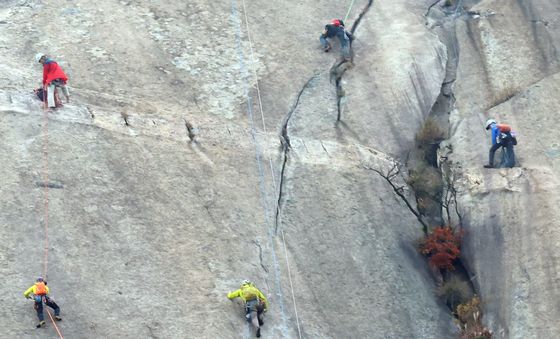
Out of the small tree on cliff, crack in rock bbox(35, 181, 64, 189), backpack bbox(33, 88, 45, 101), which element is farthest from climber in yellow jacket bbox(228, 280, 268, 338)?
backpack bbox(33, 88, 45, 101)

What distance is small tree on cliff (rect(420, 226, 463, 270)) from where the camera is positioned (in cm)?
2238

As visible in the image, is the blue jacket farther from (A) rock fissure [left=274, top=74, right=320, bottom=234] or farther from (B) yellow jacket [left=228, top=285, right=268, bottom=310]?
(B) yellow jacket [left=228, top=285, right=268, bottom=310]

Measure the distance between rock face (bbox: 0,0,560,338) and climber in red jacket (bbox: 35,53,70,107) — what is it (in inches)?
13.7

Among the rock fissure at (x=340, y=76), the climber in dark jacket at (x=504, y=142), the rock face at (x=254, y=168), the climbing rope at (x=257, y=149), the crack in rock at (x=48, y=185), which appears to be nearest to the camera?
the rock face at (x=254, y=168)

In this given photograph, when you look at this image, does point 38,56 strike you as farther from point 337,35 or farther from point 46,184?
point 337,35

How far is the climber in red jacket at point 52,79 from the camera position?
73.3ft

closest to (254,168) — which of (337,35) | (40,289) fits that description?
(337,35)

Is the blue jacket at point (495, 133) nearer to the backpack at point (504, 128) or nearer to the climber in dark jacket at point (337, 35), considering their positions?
the backpack at point (504, 128)

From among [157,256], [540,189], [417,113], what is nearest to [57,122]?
[157,256]

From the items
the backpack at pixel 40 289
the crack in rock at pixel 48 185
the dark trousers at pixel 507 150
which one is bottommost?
the backpack at pixel 40 289

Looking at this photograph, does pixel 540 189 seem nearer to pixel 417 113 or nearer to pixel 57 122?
pixel 417 113

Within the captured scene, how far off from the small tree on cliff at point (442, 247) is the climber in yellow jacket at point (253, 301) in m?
4.80

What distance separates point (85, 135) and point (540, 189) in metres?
10.6

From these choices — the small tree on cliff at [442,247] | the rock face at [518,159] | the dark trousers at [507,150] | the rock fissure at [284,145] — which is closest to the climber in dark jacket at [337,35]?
the rock fissure at [284,145]
